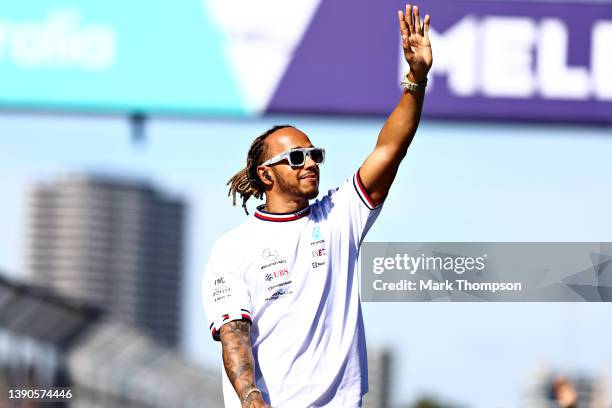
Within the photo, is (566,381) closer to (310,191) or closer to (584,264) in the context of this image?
(584,264)

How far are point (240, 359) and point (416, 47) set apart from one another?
154cm

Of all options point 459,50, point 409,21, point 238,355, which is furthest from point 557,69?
point 238,355

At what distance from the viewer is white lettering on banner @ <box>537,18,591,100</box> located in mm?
20812

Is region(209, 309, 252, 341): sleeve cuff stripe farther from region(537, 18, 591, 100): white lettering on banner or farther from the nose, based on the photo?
region(537, 18, 591, 100): white lettering on banner

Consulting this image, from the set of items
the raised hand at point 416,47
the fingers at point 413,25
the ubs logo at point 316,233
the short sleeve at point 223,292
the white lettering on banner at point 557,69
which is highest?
the white lettering on banner at point 557,69

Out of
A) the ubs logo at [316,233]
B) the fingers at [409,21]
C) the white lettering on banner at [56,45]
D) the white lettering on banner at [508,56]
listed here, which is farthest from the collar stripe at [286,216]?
the white lettering on banner at [56,45]

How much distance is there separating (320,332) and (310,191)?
0.62 metres

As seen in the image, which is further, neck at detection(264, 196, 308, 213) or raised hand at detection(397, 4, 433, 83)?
neck at detection(264, 196, 308, 213)

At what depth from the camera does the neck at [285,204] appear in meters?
6.32

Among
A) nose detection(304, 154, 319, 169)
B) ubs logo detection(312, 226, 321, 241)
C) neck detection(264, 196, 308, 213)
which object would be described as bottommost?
ubs logo detection(312, 226, 321, 241)

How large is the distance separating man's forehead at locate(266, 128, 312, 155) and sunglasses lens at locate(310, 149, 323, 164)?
0.08 m

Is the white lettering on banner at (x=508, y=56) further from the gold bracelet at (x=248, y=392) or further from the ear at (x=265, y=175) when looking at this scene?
the gold bracelet at (x=248, y=392)

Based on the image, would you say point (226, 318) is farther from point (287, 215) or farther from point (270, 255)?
point (287, 215)

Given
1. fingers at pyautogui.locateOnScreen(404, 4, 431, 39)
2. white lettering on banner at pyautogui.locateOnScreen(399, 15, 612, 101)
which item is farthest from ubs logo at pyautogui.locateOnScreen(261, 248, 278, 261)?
white lettering on banner at pyautogui.locateOnScreen(399, 15, 612, 101)
